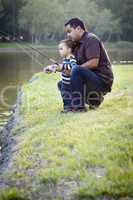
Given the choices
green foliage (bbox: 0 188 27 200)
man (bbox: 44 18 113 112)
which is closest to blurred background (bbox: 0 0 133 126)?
man (bbox: 44 18 113 112)

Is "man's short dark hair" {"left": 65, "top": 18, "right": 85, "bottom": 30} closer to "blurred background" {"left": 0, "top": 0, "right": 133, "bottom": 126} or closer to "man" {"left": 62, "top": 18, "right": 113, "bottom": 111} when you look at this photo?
"man" {"left": 62, "top": 18, "right": 113, "bottom": 111}

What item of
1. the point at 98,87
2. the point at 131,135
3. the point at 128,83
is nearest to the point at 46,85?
the point at 128,83

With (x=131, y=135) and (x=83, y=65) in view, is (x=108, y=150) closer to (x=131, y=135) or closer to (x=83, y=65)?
(x=131, y=135)

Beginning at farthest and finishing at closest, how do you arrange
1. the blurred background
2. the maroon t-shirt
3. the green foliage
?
1. the blurred background
2. the maroon t-shirt
3. the green foliage

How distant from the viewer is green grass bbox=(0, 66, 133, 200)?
5.45m

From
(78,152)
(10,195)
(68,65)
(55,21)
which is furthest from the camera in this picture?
(55,21)

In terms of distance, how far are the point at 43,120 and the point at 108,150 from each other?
2.48 metres

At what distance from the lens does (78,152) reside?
6.37 m

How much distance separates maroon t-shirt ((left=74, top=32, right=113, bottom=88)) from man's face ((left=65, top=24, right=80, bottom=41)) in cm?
9

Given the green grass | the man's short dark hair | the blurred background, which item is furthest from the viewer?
the blurred background

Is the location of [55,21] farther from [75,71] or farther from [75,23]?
[75,71]

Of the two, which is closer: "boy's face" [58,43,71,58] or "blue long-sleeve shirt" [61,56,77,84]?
"blue long-sleeve shirt" [61,56,77,84]

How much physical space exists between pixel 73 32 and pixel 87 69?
663 millimetres

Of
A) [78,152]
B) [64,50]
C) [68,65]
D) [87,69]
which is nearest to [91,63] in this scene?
[87,69]
